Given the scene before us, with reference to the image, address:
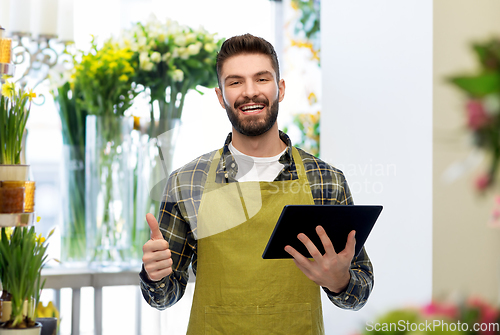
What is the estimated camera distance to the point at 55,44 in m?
1.79

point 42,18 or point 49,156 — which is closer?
point 42,18

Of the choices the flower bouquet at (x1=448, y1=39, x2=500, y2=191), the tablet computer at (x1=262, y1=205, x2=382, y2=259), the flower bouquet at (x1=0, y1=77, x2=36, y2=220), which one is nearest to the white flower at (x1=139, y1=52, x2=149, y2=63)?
the flower bouquet at (x1=0, y1=77, x2=36, y2=220)

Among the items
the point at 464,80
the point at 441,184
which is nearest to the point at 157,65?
the point at 441,184

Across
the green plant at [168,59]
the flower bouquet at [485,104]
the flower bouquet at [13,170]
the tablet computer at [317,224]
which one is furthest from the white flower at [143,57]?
the flower bouquet at [485,104]

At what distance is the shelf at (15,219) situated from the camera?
850 millimetres

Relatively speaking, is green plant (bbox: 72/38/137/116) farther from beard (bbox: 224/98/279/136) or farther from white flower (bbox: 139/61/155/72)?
beard (bbox: 224/98/279/136)

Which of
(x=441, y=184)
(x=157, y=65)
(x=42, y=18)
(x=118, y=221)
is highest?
(x=42, y=18)

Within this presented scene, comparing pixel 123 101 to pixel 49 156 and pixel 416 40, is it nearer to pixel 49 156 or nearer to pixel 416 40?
pixel 49 156

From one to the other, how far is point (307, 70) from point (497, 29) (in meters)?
1.16

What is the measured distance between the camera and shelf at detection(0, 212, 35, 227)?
0.85 meters

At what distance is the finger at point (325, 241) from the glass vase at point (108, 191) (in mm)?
1081

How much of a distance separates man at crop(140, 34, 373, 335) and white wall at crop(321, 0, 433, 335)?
21cm

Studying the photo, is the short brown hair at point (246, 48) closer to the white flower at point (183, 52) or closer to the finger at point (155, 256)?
the finger at point (155, 256)

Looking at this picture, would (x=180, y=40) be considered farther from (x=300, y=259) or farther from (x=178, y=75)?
(x=300, y=259)
